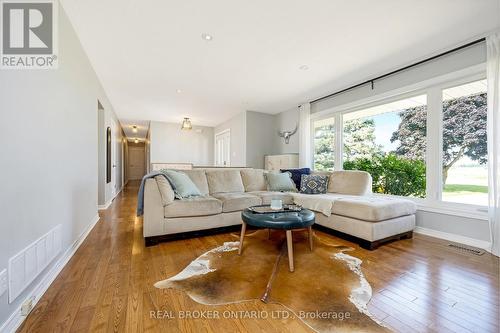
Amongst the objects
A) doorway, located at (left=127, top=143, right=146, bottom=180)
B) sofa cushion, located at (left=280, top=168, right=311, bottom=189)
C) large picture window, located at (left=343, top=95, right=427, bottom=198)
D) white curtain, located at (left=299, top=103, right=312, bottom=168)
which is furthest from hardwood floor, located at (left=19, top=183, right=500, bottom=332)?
doorway, located at (left=127, top=143, right=146, bottom=180)

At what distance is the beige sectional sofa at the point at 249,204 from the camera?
2.51 m

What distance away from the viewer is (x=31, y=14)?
5.59ft

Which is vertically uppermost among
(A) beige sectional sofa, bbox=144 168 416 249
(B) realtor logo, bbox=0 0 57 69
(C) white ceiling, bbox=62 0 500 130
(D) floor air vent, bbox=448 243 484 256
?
Answer: (C) white ceiling, bbox=62 0 500 130

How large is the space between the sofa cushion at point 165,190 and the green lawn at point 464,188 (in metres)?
3.65

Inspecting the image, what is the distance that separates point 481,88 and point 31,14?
185 inches

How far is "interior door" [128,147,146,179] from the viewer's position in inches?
489

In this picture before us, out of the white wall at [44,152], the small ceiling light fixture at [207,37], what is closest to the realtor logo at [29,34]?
the white wall at [44,152]

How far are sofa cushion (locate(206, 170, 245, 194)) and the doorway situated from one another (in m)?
10.5

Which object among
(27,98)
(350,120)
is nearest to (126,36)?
(27,98)

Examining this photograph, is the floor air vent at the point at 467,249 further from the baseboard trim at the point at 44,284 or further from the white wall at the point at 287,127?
the baseboard trim at the point at 44,284

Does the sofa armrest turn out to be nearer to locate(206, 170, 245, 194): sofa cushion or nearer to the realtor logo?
locate(206, 170, 245, 194): sofa cushion

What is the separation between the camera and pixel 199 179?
3400 mm

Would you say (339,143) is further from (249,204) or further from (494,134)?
(249,204)

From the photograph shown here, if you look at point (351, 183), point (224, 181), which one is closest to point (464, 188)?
point (351, 183)
